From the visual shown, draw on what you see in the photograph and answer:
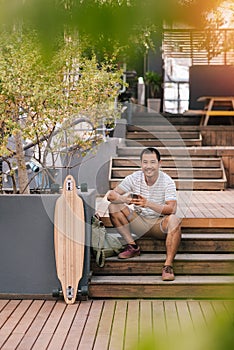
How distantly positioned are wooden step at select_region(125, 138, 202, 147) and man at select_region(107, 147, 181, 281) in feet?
15.7

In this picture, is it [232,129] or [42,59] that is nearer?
[42,59]

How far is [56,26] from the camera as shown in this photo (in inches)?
27.9

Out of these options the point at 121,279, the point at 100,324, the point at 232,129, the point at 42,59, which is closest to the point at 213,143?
the point at 232,129

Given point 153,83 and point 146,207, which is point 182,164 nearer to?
point 146,207

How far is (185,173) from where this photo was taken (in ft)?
30.6

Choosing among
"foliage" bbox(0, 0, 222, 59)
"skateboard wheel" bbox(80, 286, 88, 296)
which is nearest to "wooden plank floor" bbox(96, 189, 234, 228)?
"skateboard wheel" bbox(80, 286, 88, 296)

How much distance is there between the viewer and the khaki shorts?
579 cm

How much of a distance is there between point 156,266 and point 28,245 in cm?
103

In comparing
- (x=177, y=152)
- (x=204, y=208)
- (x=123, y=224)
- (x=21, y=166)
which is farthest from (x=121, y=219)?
(x=177, y=152)

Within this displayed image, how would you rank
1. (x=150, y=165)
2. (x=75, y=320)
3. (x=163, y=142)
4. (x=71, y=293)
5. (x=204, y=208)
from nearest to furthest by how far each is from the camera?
(x=75, y=320), (x=71, y=293), (x=150, y=165), (x=204, y=208), (x=163, y=142)

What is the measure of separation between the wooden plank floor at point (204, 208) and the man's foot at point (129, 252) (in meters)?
0.42

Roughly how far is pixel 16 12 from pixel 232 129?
1083 cm

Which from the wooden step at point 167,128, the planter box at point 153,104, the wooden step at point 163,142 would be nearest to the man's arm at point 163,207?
the wooden step at point 163,142

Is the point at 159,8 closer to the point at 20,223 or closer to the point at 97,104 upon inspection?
the point at 20,223
